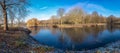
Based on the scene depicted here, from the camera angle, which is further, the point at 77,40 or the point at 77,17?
the point at 77,17

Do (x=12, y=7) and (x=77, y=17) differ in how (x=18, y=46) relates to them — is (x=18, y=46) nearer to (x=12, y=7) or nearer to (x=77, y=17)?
(x=12, y=7)

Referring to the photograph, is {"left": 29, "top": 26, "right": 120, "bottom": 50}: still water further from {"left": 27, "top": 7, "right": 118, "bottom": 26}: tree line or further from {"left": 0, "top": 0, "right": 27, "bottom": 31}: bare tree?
{"left": 27, "top": 7, "right": 118, "bottom": 26}: tree line

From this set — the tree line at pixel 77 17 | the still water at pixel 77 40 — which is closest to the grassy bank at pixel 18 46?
the still water at pixel 77 40

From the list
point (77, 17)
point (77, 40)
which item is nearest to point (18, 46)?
point (77, 40)

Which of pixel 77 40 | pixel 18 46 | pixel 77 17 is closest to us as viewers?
pixel 18 46

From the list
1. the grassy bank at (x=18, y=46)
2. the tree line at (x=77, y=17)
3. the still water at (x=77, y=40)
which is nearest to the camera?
the grassy bank at (x=18, y=46)

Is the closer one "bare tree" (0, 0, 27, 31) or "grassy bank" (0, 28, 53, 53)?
"grassy bank" (0, 28, 53, 53)

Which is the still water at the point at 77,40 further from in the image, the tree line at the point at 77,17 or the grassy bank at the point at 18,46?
the tree line at the point at 77,17

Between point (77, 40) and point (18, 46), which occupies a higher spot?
point (18, 46)

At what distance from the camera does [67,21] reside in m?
101

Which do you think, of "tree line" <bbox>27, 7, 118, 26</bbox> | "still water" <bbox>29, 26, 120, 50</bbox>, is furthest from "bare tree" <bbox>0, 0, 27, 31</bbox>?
"tree line" <bbox>27, 7, 118, 26</bbox>

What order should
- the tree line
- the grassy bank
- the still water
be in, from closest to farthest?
1. the grassy bank
2. the still water
3. the tree line

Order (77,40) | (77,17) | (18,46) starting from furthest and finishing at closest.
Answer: (77,17), (77,40), (18,46)

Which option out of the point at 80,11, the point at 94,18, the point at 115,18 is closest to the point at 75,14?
the point at 80,11
